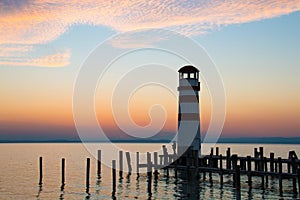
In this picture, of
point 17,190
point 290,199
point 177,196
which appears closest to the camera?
point 290,199

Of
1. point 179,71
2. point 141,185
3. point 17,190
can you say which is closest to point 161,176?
point 141,185

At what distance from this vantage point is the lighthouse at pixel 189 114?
40562 mm

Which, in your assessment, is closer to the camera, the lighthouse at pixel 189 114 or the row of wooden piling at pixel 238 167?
the row of wooden piling at pixel 238 167

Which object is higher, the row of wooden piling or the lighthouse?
the lighthouse

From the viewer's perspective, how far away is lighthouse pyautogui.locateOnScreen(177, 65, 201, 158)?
133ft

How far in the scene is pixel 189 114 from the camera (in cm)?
4059

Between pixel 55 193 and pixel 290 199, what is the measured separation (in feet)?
64.7

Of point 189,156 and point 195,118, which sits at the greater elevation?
point 195,118

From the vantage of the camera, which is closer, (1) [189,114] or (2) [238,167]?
(2) [238,167]

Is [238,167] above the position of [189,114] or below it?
below

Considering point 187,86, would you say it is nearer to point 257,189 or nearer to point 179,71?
point 179,71

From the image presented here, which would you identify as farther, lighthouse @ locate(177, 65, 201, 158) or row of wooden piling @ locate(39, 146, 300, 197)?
lighthouse @ locate(177, 65, 201, 158)

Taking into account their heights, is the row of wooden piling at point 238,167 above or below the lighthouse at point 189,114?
below

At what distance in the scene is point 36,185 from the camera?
43.8 m
